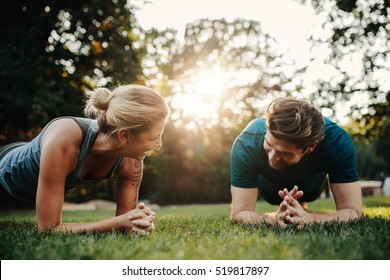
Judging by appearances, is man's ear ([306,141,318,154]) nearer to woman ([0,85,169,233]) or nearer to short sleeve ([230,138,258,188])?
short sleeve ([230,138,258,188])

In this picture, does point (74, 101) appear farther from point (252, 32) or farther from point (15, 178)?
point (252, 32)

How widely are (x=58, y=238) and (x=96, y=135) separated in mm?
993

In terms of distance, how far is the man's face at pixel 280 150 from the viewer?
10.9 ft

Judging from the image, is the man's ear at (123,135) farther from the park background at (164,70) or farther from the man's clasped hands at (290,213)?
the park background at (164,70)

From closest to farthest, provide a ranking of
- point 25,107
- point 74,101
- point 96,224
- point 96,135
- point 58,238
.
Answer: point 58,238, point 96,224, point 96,135, point 25,107, point 74,101

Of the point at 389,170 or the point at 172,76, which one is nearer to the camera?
the point at 172,76

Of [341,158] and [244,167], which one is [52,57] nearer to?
[244,167]

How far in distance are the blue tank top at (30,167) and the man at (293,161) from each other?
1.32 meters

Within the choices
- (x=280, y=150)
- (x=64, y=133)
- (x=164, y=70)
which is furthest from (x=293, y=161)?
(x=164, y=70)

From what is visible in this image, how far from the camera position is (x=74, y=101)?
42.0 feet

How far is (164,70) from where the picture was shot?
23.8 meters
